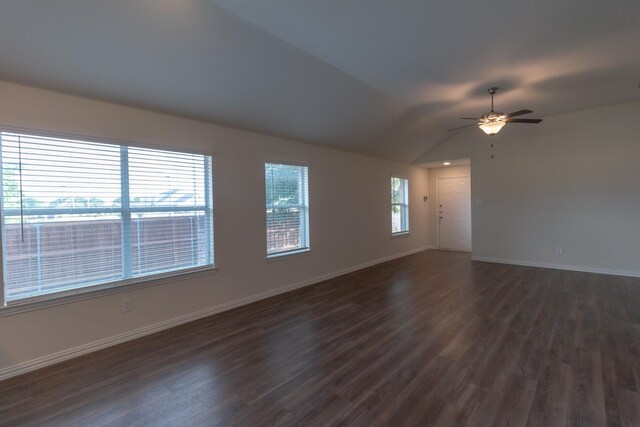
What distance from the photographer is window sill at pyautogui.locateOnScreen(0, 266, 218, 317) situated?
2.43 meters

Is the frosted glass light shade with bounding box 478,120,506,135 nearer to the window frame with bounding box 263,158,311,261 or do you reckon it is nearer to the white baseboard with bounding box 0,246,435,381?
the window frame with bounding box 263,158,311,261

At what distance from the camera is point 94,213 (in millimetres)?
2836

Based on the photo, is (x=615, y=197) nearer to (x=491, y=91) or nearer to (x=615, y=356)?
(x=491, y=91)

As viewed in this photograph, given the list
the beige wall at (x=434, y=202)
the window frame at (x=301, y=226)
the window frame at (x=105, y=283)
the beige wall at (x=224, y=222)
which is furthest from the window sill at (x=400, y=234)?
the window frame at (x=105, y=283)

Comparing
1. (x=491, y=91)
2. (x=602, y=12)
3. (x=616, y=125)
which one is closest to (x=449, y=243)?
(x=616, y=125)

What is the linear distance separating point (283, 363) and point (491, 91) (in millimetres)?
4370

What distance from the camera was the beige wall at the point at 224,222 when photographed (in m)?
2.51

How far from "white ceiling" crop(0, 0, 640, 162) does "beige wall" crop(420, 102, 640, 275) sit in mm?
1176

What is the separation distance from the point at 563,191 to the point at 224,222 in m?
6.20

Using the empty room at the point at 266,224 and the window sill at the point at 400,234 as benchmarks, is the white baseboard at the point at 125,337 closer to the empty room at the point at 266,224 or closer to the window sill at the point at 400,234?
the empty room at the point at 266,224

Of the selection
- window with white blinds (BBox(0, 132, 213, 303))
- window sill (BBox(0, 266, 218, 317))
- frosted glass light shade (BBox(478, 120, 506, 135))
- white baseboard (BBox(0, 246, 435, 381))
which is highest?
frosted glass light shade (BBox(478, 120, 506, 135))

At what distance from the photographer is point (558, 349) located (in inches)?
105

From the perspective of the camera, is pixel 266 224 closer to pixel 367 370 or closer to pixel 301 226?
pixel 301 226

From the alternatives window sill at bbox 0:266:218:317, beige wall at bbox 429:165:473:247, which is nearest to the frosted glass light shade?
window sill at bbox 0:266:218:317
